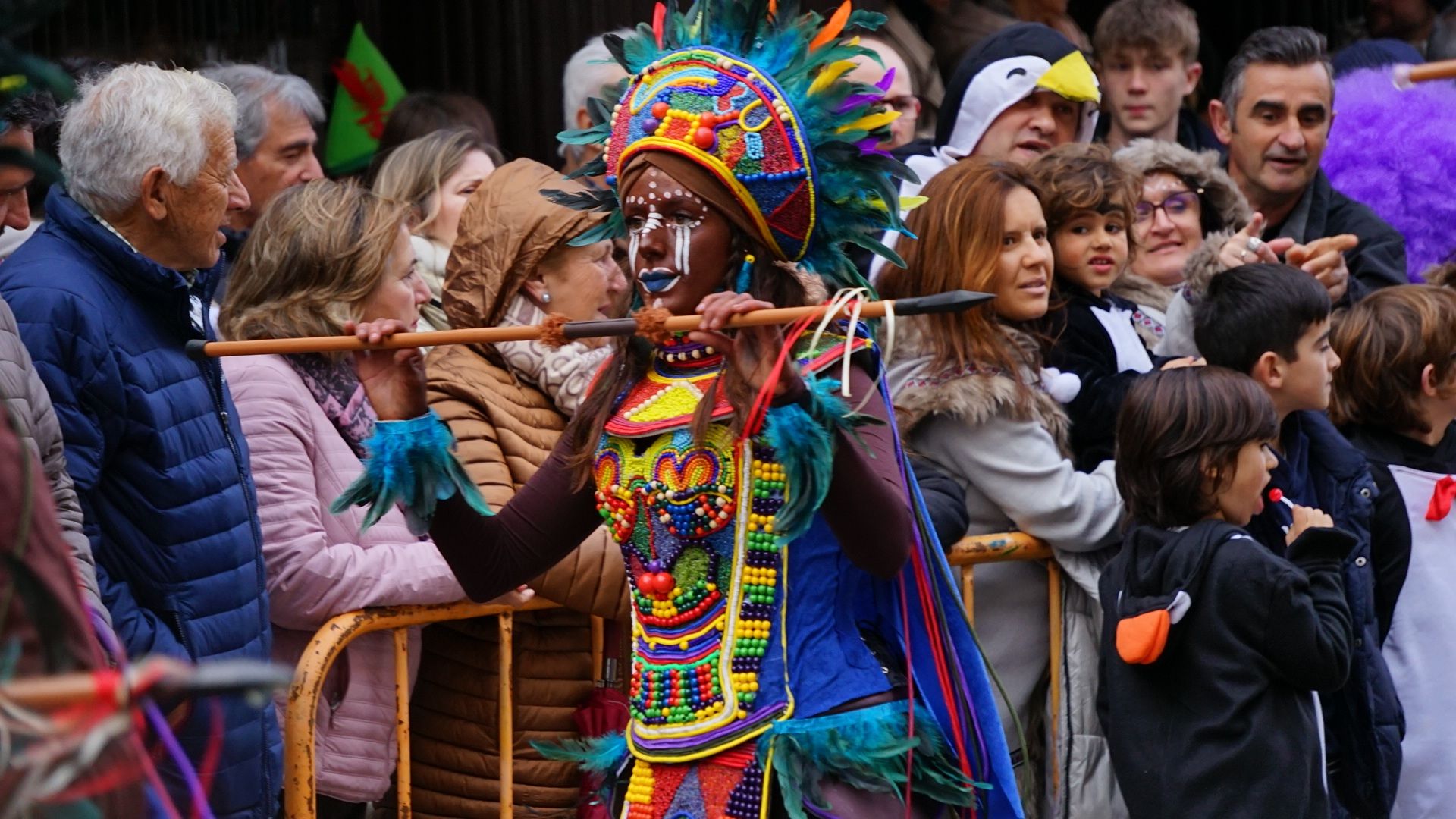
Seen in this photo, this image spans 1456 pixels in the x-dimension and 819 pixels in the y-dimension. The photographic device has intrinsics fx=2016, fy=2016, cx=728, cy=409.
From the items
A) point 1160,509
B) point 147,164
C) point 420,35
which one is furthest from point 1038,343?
point 420,35

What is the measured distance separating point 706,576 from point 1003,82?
9.18ft

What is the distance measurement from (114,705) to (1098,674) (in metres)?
3.49

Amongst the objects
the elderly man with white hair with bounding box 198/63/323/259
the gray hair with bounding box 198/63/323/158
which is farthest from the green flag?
the elderly man with white hair with bounding box 198/63/323/259

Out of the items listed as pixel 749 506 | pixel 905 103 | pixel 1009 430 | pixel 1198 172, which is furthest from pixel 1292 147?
pixel 749 506

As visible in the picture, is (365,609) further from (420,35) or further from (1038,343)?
(420,35)

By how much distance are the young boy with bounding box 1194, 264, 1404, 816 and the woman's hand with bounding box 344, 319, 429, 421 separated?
2.26 meters

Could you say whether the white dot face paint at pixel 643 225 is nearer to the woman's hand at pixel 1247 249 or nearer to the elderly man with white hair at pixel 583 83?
the woman's hand at pixel 1247 249

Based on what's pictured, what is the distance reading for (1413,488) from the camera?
5332 millimetres

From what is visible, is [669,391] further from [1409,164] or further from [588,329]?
[1409,164]

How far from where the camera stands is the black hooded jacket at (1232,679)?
13.9 feet

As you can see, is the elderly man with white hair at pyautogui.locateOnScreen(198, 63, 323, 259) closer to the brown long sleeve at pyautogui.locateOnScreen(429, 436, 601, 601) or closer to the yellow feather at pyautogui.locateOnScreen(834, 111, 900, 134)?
the brown long sleeve at pyautogui.locateOnScreen(429, 436, 601, 601)

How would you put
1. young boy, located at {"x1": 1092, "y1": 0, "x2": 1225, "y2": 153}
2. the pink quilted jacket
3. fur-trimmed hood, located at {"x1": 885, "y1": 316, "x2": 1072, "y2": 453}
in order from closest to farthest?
the pink quilted jacket, fur-trimmed hood, located at {"x1": 885, "y1": 316, "x2": 1072, "y2": 453}, young boy, located at {"x1": 1092, "y1": 0, "x2": 1225, "y2": 153}

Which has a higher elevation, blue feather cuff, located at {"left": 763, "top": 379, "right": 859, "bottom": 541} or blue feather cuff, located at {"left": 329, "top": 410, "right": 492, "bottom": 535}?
blue feather cuff, located at {"left": 763, "top": 379, "right": 859, "bottom": 541}

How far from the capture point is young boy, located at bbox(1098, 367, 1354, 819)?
4.24 meters
